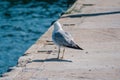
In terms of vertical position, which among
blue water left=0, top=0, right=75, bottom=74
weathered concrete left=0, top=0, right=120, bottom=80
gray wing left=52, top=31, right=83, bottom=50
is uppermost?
gray wing left=52, top=31, right=83, bottom=50

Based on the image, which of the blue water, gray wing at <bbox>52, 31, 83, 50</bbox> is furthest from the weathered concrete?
the blue water

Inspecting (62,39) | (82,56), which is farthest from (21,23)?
(62,39)

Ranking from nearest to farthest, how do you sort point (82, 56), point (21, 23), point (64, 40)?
1. point (64, 40)
2. point (82, 56)
3. point (21, 23)

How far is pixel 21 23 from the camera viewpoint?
19203mm

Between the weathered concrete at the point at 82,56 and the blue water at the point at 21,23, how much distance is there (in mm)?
1481

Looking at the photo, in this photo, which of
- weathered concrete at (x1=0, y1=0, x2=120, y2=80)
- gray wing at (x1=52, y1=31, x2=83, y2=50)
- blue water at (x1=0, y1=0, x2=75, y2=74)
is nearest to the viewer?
weathered concrete at (x1=0, y1=0, x2=120, y2=80)

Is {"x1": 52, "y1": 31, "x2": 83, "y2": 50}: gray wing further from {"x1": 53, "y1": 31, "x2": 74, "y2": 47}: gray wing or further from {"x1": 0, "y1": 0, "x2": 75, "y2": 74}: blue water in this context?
{"x1": 0, "y1": 0, "x2": 75, "y2": 74}: blue water

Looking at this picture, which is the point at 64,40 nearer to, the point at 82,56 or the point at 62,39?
the point at 62,39

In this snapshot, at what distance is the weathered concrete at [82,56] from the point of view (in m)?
10.0

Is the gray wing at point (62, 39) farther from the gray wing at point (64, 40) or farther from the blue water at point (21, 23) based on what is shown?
the blue water at point (21, 23)

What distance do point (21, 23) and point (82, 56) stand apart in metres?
8.12

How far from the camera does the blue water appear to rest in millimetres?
15234

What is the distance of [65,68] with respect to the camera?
1045 cm

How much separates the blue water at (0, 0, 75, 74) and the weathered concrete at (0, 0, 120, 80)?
1.48 metres
